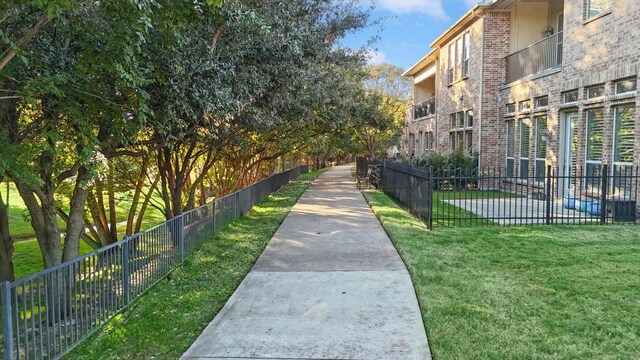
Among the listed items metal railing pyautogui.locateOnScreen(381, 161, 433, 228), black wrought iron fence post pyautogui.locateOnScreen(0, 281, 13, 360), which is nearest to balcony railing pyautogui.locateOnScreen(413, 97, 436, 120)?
metal railing pyautogui.locateOnScreen(381, 161, 433, 228)

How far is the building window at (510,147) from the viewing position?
17627mm

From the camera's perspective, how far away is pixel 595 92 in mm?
12383

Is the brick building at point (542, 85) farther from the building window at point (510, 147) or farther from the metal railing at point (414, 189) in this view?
the metal railing at point (414, 189)

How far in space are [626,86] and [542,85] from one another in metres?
4.03

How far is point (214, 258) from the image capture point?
8320 millimetres

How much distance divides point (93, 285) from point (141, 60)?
2.53 m

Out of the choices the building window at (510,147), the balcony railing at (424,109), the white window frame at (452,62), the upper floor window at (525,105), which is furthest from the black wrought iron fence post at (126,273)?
the balcony railing at (424,109)

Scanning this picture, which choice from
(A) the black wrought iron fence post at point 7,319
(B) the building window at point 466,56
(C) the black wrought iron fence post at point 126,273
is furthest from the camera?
(B) the building window at point 466,56

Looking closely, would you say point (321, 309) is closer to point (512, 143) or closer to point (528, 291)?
point (528, 291)

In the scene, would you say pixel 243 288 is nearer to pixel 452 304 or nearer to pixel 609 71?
pixel 452 304

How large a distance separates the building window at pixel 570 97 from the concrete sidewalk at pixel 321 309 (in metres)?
7.68

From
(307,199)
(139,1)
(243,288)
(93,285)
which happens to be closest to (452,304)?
(243,288)

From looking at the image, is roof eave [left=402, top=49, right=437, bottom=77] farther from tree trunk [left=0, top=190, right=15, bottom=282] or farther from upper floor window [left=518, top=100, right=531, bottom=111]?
tree trunk [left=0, top=190, right=15, bottom=282]

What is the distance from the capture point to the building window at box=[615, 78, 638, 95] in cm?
1081
